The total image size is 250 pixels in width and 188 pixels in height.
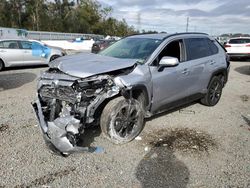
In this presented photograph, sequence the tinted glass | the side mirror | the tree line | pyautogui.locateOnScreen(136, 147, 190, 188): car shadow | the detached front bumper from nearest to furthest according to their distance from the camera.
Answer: pyautogui.locateOnScreen(136, 147, 190, 188): car shadow < the detached front bumper < the side mirror < the tinted glass < the tree line

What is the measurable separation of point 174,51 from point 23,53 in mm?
9460

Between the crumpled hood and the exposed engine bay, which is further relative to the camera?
the crumpled hood

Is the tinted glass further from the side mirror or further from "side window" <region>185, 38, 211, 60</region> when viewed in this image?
the side mirror

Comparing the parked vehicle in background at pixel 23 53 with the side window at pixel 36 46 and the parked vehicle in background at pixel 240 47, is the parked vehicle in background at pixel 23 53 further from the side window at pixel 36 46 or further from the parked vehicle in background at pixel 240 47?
the parked vehicle in background at pixel 240 47

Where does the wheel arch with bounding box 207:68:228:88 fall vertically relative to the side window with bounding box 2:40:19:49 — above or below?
below

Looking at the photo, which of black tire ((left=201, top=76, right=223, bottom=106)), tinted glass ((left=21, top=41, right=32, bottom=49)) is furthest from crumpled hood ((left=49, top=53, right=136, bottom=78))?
tinted glass ((left=21, top=41, right=32, bottom=49))

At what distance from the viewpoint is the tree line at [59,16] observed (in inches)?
2131

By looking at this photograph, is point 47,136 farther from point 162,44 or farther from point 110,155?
point 162,44

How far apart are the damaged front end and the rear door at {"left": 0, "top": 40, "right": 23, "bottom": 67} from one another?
8881mm

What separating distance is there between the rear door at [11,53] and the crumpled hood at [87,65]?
8.60 m

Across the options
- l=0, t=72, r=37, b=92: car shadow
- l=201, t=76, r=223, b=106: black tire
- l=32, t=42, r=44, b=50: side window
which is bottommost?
l=0, t=72, r=37, b=92: car shadow

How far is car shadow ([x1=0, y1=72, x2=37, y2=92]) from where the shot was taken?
928cm

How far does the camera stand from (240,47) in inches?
750

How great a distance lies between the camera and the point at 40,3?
57.7 m
